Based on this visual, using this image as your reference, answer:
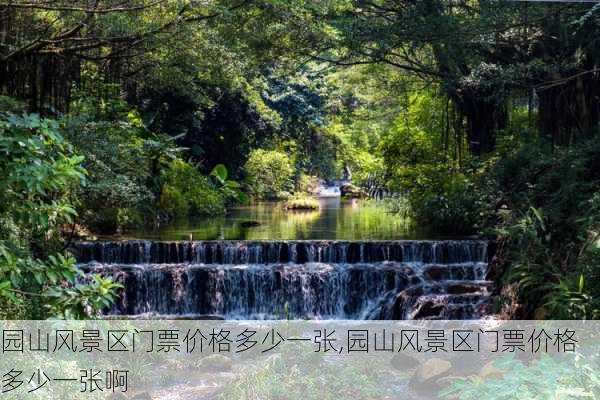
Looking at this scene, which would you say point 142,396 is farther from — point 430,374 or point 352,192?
point 352,192

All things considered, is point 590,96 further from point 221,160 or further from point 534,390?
point 221,160

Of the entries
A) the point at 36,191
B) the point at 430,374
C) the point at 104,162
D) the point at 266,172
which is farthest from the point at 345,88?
the point at 36,191

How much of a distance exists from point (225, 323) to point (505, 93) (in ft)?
22.0

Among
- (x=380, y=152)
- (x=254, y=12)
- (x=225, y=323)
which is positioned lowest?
(x=225, y=323)

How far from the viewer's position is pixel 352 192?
99.7 feet

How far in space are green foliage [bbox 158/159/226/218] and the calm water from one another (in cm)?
53

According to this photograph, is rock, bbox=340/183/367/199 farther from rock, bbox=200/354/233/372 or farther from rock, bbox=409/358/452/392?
rock, bbox=409/358/452/392

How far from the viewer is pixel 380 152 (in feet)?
54.6

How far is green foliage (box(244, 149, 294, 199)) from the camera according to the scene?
26141 mm

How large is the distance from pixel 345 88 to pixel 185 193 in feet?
20.2

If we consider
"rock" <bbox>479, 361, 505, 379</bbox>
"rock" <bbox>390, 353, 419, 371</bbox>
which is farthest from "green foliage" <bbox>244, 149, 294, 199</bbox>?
"rock" <bbox>479, 361, 505, 379</bbox>

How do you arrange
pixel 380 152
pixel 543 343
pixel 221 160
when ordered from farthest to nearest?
1. pixel 221 160
2. pixel 380 152
3. pixel 543 343

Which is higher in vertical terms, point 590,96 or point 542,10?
point 542,10

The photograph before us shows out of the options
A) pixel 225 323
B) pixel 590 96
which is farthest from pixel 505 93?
pixel 225 323
